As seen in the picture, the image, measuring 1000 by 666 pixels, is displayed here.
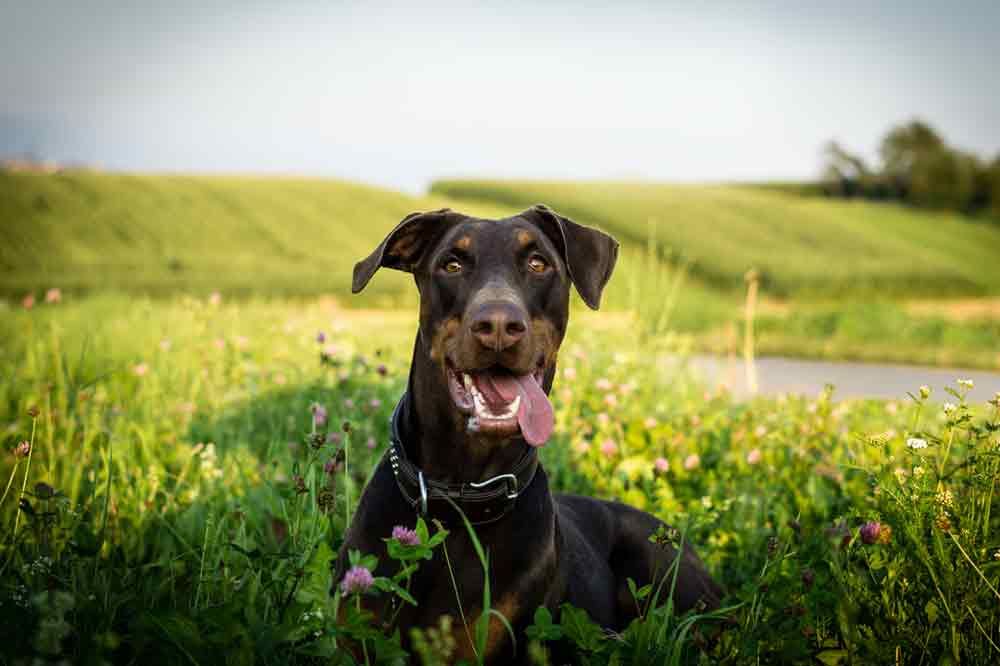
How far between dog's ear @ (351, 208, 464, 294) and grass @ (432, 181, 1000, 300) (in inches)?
846

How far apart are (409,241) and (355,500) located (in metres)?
1.89

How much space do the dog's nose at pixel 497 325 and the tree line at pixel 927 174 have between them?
170ft

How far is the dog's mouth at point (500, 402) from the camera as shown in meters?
2.66

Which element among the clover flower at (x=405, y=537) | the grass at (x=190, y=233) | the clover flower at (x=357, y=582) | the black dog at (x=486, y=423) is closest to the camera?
the clover flower at (x=357, y=582)

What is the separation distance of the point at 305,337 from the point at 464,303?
526cm

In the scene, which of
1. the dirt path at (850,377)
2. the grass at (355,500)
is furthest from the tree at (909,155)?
the grass at (355,500)

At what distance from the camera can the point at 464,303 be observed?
2.78 metres

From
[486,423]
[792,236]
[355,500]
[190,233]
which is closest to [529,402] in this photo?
[486,423]

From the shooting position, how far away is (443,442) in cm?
279

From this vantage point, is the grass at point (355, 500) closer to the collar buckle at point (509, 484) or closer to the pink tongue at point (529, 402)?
the collar buckle at point (509, 484)

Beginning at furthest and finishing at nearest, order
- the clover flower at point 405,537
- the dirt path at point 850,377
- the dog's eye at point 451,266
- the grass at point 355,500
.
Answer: the dirt path at point 850,377 → the dog's eye at point 451,266 → the grass at point 355,500 → the clover flower at point 405,537

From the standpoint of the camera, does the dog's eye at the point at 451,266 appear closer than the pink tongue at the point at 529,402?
No

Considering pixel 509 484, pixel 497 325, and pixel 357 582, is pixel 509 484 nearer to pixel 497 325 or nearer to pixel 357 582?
pixel 497 325

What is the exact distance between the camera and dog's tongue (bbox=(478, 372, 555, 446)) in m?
2.64
